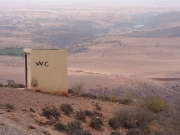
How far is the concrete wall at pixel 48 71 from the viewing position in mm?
19562

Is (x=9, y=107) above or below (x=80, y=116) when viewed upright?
above

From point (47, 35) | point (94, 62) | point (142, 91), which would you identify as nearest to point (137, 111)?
point (142, 91)

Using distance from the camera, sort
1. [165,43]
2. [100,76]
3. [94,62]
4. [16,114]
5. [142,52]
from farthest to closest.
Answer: [165,43] → [142,52] → [94,62] → [100,76] → [16,114]

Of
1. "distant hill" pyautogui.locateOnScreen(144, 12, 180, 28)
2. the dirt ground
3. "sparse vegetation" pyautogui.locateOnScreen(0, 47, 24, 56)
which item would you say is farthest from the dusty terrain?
"distant hill" pyautogui.locateOnScreen(144, 12, 180, 28)

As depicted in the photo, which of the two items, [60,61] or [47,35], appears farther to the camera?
[47,35]

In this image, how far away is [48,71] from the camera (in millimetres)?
19734

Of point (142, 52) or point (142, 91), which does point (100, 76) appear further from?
point (142, 52)

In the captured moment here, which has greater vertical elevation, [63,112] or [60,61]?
[60,61]

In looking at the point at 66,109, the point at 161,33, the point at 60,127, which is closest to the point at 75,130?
the point at 60,127

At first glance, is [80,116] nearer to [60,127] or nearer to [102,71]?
[60,127]

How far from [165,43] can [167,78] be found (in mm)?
42227

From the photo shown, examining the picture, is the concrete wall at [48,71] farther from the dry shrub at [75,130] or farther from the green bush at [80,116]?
the dry shrub at [75,130]

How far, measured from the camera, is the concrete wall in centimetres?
1956

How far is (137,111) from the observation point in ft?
55.5
